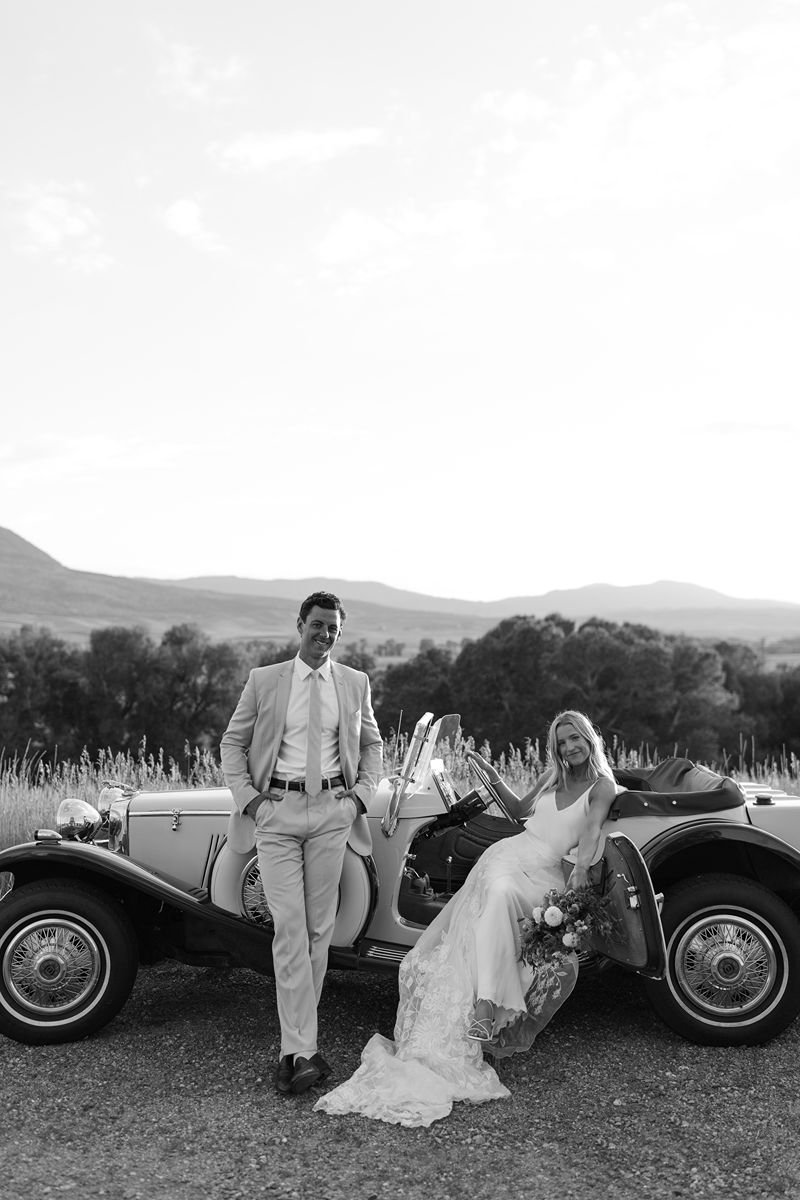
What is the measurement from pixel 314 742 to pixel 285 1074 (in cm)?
146

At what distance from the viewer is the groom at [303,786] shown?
4910mm

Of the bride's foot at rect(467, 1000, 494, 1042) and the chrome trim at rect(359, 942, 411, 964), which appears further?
the chrome trim at rect(359, 942, 411, 964)

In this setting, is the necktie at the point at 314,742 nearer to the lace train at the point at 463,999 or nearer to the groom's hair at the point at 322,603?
the groom's hair at the point at 322,603

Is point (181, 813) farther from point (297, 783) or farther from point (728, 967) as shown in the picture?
point (728, 967)

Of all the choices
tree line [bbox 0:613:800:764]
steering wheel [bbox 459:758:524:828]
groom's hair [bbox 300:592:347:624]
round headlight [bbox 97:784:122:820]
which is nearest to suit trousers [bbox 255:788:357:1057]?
steering wheel [bbox 459:758:524:828]

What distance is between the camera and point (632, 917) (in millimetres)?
4758

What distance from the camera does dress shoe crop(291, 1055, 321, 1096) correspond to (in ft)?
15.0

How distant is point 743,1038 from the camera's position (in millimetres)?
5027

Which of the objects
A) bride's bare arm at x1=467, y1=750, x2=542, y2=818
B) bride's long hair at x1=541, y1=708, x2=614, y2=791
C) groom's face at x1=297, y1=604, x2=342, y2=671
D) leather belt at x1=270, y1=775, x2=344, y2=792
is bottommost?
bride's bare arm at x1=467, y1=750, x2=542, y2=818

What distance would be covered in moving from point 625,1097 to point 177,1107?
1.89m

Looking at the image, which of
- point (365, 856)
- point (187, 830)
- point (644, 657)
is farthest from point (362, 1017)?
point (644, 657)

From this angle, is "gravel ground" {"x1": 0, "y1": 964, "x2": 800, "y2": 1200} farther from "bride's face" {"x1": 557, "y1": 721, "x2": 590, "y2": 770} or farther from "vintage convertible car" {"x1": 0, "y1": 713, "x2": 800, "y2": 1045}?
"bride's face" {"x1": 557, "y1": 721, "x2": 590, "y2": 770}

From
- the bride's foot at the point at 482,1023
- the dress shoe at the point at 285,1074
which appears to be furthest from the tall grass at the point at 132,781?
the dress shoe at the point at 285,1074

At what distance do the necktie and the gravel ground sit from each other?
126 centimetres
